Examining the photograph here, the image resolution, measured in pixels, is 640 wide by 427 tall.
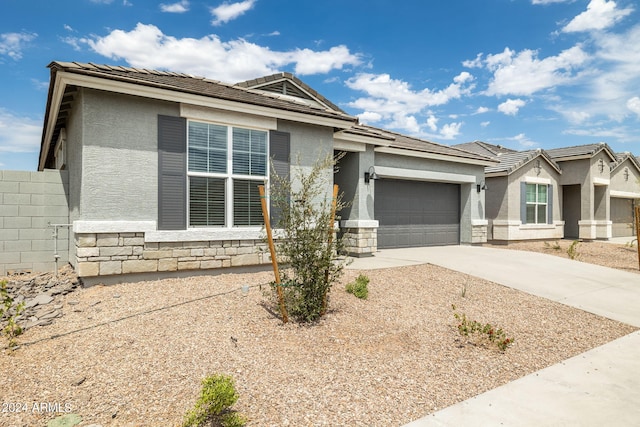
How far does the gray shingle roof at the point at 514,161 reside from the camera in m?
14.9

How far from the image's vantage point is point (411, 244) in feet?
41.0

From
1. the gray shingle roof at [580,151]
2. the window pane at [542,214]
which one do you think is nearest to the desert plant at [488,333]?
the window pane at [542,214]

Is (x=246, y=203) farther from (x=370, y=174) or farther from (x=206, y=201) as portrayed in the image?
(x=370, y=174)

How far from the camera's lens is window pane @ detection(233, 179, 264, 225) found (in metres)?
7.50

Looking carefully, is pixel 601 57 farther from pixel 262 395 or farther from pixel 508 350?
pixel 262 395

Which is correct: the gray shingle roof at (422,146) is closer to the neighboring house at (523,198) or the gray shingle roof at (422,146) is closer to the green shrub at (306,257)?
the neighboring house at (523,198)

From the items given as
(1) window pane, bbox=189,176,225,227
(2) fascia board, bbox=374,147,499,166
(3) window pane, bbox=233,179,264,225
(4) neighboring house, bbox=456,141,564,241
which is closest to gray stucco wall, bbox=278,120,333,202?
(3) window pane, bbox=233,179,264,225

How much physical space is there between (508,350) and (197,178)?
609 centimetres

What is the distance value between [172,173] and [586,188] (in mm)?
19072

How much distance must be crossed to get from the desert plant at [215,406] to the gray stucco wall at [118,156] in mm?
4739

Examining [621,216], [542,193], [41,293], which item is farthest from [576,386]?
[621,216]

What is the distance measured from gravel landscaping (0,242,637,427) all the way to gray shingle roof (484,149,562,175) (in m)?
9.63

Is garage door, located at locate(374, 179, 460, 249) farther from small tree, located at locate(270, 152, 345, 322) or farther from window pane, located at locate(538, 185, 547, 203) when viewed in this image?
small tree, located at locate(270, 152, 345, 322)

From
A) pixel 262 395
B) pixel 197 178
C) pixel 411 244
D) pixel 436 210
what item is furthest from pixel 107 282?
pixel 436 210
